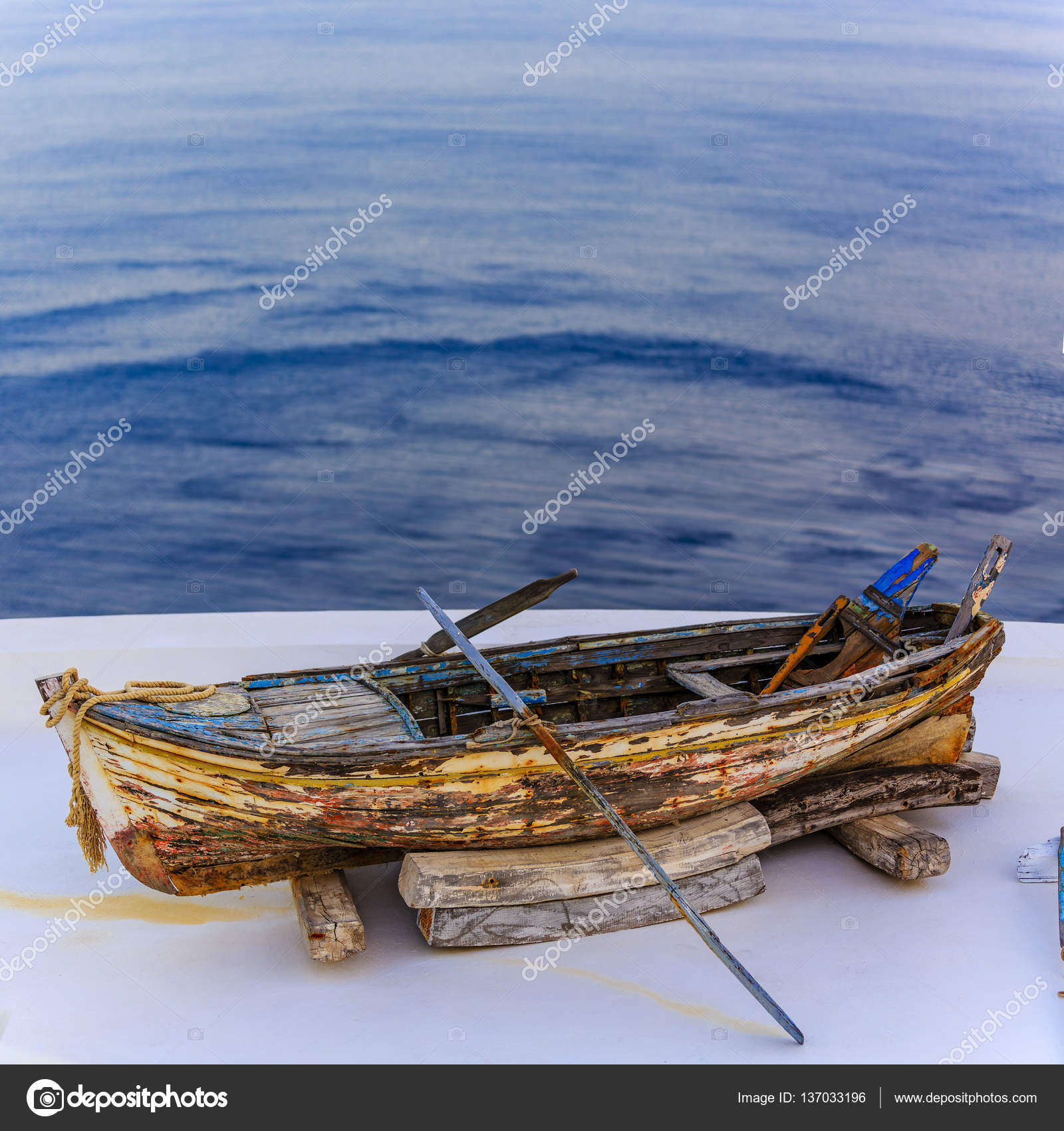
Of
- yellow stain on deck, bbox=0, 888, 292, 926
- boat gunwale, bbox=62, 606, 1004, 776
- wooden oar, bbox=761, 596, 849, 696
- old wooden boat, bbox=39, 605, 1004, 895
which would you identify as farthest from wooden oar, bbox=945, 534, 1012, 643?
yellow stain on deck, bbox=0, 888, 292, 926

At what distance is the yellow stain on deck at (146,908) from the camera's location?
4109mm

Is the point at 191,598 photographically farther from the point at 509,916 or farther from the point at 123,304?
the point at 509,916

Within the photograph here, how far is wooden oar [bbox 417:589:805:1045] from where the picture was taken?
11.1 feet

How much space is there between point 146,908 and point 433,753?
129 cm

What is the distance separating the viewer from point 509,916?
388cm

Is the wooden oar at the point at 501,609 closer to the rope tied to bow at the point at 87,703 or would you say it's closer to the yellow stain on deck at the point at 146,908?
the rope tied to bow at the point at 87,703

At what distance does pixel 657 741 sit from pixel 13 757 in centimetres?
299

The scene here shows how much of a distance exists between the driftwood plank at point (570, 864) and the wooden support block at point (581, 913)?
0.03 meters

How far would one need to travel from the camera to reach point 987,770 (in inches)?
189

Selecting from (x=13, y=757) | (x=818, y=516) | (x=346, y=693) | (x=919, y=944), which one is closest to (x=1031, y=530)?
(x=818, y=516)

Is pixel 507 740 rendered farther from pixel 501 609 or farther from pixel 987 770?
pixel 987 770

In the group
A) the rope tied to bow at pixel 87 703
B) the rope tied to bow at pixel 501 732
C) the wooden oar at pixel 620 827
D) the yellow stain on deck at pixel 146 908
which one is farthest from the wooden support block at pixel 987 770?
the rope tied to bow at pixel 87 703

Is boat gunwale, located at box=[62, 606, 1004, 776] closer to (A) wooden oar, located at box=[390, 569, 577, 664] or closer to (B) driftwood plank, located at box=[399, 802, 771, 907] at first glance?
(B) driftwood plank, located at box=[399, 802, 771, 907]

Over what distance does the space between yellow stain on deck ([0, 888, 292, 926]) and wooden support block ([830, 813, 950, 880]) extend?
2.06 m
